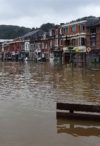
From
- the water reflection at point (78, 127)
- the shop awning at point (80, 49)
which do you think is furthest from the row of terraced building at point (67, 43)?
the water reflection at point (78, 127)

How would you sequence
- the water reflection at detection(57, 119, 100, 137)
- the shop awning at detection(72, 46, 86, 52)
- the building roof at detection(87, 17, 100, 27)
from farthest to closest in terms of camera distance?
the shop awning at detection(72, 46, 86, 52) → the building roof at detection(87, 17, 100, 27) → the water reflection at detection(57, 119, 100, 137)

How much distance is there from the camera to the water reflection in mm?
14938

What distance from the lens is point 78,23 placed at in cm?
9112

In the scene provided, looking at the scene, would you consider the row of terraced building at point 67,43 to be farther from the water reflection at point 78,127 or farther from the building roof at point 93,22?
the water reflection at point 78,127

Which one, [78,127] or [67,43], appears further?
[67,43]

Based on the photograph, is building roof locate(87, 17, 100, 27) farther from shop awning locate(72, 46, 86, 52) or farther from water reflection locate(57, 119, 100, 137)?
water reflection locate(57, 119, 100, 137)

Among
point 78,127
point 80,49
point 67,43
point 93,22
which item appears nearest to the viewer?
point 78,127

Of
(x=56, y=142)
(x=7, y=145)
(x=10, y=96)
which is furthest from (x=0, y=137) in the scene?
(x=10, y=96)

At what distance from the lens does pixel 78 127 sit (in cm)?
1578

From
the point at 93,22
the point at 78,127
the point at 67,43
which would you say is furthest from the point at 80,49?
the point at 78,127

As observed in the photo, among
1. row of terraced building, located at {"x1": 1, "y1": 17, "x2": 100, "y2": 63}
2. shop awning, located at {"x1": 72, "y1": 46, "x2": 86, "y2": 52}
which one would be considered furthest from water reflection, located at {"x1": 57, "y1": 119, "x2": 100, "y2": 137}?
shop awning, located at {"x1": 72, "y1": 46, "x2": 86, "y2": 52}

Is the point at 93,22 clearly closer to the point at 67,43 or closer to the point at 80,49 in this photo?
the point at 80,49


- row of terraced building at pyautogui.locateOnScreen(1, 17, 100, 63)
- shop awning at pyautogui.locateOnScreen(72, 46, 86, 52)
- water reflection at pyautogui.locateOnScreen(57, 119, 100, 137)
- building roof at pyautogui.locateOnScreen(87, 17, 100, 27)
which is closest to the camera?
water reflection at pyautogui.locateOnScreen(57, 119, 100, 137)

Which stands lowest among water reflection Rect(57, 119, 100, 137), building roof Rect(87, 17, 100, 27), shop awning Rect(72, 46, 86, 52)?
water reflection Rect(57, 119, 100, 137)
